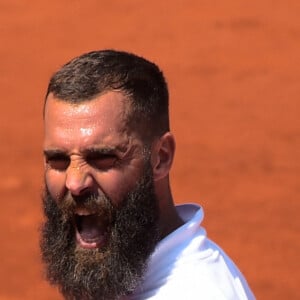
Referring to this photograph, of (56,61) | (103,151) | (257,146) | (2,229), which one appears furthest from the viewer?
(56,61)

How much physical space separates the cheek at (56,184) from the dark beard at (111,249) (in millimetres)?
29

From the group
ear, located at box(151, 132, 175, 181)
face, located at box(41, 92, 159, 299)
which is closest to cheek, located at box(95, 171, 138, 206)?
face, located at box(41, 92, 159, 299)

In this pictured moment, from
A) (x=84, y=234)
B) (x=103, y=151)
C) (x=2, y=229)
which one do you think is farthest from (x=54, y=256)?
(x=2, y=229)

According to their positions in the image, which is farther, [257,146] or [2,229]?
[257,146]

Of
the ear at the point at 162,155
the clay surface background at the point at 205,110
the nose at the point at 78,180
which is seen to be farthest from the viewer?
the clay surface background at the point at 205,110

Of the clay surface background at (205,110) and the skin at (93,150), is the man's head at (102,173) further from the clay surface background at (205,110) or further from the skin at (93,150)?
the clay surface background at (205,110)

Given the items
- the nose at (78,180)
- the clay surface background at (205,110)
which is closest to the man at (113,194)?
the nose at (78,180)

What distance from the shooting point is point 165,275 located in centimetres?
283

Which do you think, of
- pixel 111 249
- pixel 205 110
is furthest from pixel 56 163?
pixel 205 110

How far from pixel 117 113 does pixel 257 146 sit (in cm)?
738

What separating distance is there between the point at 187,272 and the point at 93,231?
0.26m

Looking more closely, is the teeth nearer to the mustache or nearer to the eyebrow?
the mustache

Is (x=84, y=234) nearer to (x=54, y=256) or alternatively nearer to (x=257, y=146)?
(x=54, y=256)

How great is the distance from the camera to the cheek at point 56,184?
2.79 metres
